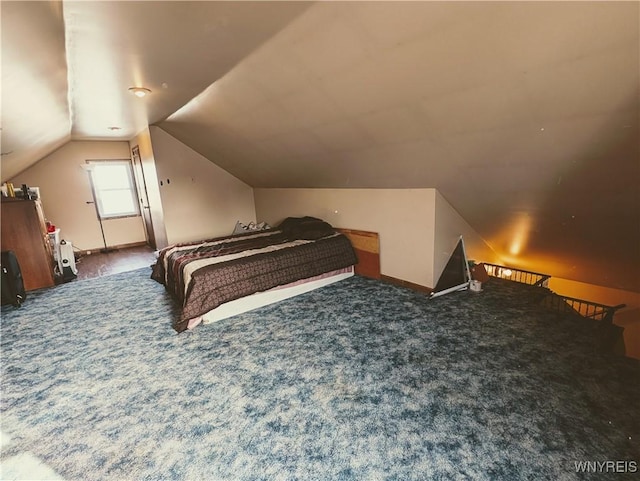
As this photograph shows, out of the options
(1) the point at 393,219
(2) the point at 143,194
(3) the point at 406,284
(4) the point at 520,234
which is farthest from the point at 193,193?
(4) the point at 520,234

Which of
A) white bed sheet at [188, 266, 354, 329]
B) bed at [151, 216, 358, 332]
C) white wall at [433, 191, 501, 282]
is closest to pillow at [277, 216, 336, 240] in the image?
bed at [151, 216, 358, 332]

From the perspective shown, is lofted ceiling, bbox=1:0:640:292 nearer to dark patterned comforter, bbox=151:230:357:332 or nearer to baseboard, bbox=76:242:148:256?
dark patterned comforter, bbox=151:230:357:332

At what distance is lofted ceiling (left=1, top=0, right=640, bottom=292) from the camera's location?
A: 142 centimetres

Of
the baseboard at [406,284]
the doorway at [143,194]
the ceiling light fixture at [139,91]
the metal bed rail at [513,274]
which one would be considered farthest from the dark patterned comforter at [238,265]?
the doorway at [143,194]

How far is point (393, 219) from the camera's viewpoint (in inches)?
141

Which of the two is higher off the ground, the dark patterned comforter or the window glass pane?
the window glass pane

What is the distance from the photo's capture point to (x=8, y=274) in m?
3.45

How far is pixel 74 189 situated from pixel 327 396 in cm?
Answer: 637

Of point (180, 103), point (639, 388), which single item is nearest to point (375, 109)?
point (180, 103)

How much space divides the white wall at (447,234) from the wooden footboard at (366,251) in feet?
2.48

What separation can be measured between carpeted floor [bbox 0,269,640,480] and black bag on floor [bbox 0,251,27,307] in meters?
0.58

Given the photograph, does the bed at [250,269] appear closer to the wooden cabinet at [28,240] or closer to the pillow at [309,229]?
the pillow at [309,229]

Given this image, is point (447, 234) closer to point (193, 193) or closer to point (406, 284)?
point (406, 284)

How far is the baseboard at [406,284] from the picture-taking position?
339cm
